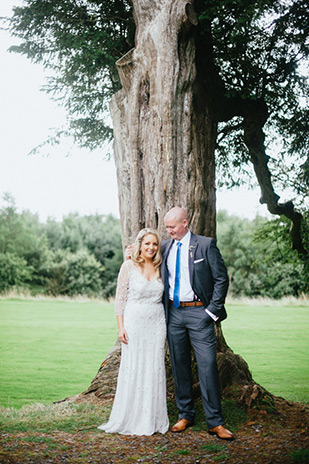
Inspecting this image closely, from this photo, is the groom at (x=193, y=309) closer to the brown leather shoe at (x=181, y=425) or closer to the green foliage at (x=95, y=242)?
the brown leather shoe at (x=181, y=425)

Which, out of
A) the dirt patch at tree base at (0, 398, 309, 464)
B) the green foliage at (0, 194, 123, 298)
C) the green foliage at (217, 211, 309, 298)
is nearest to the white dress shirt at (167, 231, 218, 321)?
the dirt patch at tree base at (0, 398, 309, 464)

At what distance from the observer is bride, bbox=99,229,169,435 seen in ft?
17.4

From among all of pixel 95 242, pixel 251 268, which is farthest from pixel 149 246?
pixel 95 242

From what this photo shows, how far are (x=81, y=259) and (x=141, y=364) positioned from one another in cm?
2664

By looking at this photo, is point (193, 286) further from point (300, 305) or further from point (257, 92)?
point (300, 305)

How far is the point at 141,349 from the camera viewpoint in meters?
Answer: 5.35

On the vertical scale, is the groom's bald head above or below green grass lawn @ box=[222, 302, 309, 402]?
above

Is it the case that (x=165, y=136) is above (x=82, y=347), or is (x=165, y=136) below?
above

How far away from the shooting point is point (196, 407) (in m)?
6.20

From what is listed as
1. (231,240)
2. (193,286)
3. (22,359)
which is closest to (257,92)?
(193,286)

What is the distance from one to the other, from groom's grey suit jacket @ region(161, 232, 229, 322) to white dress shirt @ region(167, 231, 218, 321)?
0.05m

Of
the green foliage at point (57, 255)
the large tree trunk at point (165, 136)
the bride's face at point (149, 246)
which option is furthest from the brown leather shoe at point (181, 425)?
the green foliage at point (57, 255)

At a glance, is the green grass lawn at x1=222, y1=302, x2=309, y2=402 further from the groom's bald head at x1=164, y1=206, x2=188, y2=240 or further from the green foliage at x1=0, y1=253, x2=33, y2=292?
the green foliage at x1=0, y1=253, x2=33, y2=292

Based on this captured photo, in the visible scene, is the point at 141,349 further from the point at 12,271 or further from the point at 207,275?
the point at 12,271
